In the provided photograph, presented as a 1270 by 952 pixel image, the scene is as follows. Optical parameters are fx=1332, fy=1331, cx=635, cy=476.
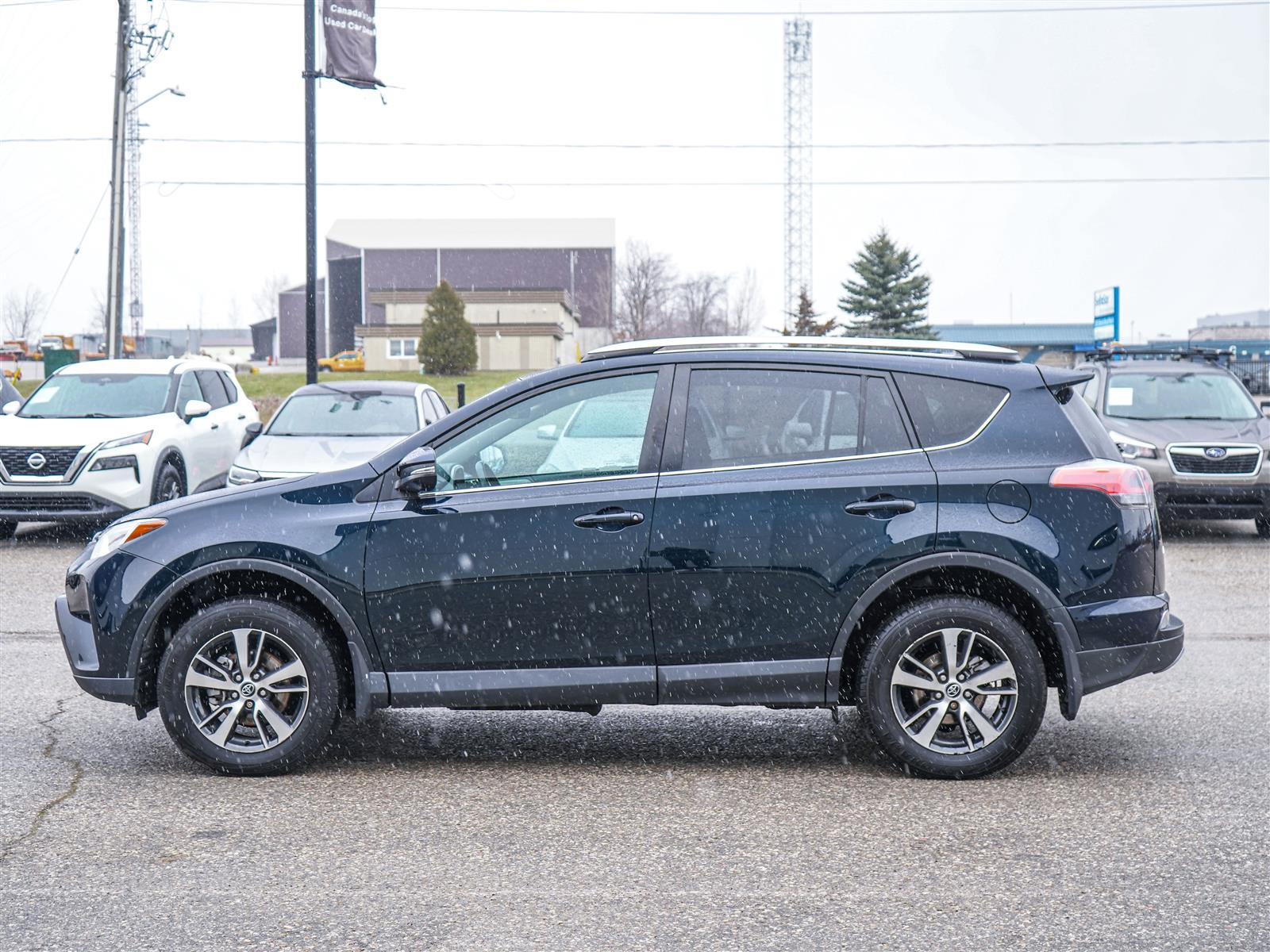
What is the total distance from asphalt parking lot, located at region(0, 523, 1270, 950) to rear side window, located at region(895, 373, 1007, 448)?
4.57 feet

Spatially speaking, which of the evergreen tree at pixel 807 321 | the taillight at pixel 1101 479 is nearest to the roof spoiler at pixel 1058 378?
the taillight at pixel 1101 479

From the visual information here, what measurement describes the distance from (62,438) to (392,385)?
330 cm

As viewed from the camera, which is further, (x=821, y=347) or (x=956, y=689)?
(x=821, y=347)

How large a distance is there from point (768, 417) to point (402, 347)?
66029mm

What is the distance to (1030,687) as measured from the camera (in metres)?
5.18

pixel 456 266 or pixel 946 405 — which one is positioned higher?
pixel 456 266

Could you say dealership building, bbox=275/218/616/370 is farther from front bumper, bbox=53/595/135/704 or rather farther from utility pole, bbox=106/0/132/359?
front bumper, bbox=53/595/135/704

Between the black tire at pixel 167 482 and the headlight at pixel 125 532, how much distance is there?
25.5ft

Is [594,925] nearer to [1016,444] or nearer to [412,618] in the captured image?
[412,618]

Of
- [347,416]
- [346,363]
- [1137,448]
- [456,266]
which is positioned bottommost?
[1137,448]

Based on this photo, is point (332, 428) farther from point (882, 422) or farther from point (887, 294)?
point (887, 294)

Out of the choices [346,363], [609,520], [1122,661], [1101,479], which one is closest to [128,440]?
[609,520]

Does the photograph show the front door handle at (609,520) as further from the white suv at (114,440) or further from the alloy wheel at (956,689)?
the white suv at (114,440)

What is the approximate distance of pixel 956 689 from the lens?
5234 mm
